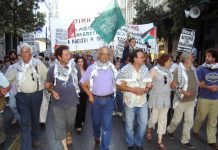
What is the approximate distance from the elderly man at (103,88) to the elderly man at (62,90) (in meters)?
0.27

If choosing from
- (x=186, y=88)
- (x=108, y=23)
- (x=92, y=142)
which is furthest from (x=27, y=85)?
(x=108, y=23)

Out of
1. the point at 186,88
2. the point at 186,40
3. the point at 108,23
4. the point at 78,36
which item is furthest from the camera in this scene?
the point at 186,40

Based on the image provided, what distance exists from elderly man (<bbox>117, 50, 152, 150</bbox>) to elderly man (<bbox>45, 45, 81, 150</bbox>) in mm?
847

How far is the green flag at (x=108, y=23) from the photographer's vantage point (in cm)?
927

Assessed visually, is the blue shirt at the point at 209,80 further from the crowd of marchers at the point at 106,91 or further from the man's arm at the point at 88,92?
the man's arm at the point at 88,92

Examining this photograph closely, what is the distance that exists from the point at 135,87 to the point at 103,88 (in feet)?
1.86

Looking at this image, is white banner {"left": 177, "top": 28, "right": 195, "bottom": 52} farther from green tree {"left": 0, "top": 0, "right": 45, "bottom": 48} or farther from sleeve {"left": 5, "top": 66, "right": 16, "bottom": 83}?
green tree {"left": 0, "top": 0, "right": 45, "bottom": 48}

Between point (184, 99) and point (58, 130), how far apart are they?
2.53m

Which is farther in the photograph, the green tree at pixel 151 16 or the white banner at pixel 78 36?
the green tree at pixel 151 16

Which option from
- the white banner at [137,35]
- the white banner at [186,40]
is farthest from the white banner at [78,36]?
the white banner at [186,40]

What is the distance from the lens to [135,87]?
21.8 ft

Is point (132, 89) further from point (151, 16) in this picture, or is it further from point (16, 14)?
point (151, 16)

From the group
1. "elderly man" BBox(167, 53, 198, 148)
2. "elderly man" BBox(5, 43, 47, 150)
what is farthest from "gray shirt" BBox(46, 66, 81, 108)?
"elderly man" BBox(167, 53, 198, 148)

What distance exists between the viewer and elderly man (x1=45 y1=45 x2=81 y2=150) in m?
6.38
